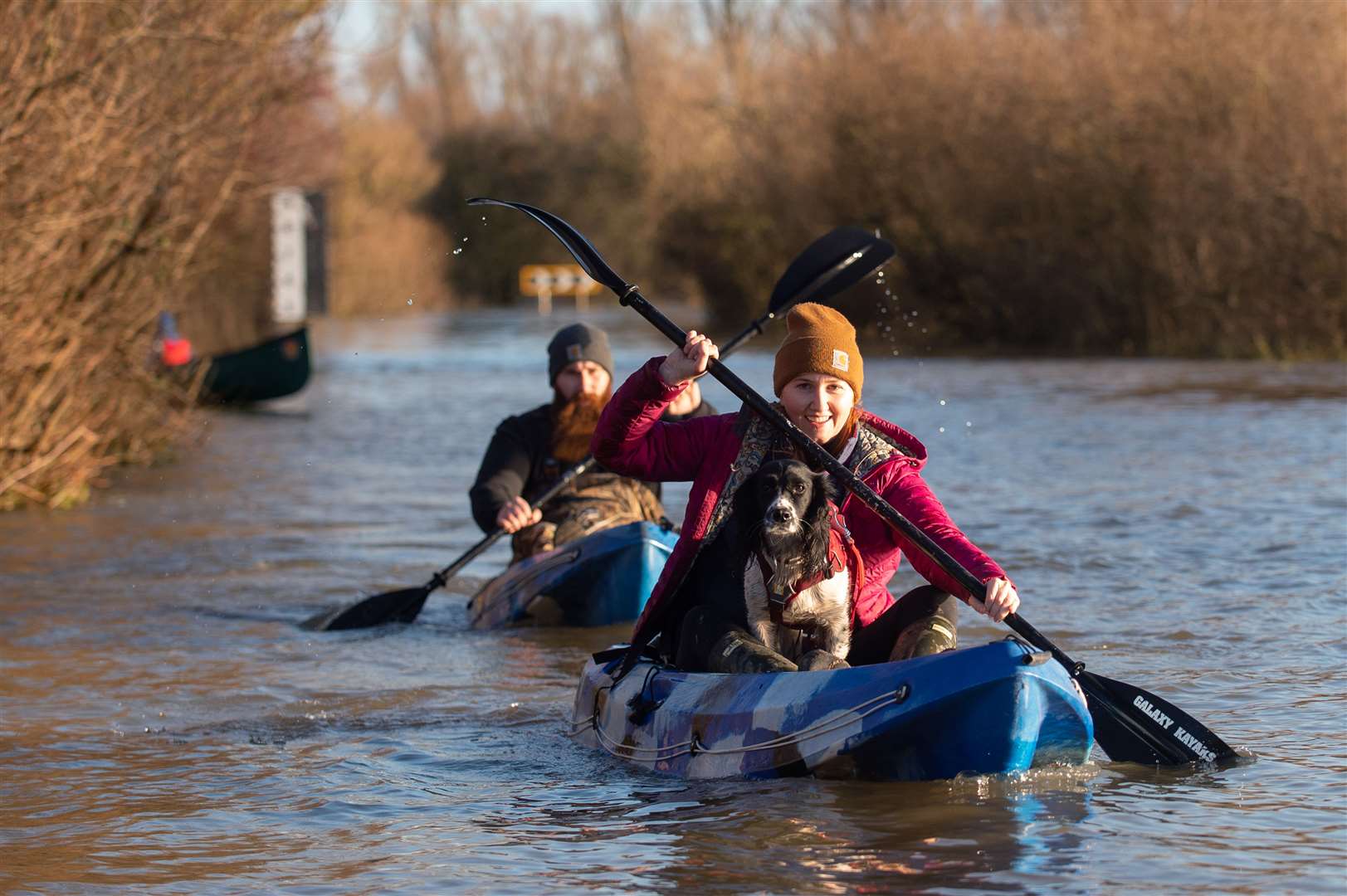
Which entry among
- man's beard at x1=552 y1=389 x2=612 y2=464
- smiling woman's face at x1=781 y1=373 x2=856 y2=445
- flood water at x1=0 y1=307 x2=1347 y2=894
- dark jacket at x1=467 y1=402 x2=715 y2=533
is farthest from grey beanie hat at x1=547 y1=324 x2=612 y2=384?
smiling woman's face at x1=781 y1=373 x2=856 y2=445

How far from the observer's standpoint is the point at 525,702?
276 inches

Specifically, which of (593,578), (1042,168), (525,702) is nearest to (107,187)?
(593,578)

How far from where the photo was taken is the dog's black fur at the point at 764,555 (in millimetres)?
5105

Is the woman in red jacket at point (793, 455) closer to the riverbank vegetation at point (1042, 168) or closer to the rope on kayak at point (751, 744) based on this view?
the rope on kayak at point (751, 744)

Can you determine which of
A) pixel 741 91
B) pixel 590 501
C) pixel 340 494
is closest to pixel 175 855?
pixel 590 501

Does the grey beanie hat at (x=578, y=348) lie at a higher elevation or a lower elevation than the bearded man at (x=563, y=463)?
higher

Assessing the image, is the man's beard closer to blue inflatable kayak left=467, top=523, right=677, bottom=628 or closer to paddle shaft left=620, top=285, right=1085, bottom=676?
blue inflatable kayak left=467, top=523, right=677, bottom=628

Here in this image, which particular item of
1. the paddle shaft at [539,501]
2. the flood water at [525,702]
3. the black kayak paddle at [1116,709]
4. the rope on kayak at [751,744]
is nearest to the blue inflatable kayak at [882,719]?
the rope on kayak at [751,744]

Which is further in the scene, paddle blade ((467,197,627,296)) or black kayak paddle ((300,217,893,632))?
black kayak paddle ((300,217,893,632))

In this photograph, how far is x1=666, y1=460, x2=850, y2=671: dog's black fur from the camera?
5105mm

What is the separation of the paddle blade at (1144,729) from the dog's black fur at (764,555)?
77cm

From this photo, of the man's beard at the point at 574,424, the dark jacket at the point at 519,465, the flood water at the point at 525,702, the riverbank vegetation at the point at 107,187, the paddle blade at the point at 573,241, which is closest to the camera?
the flood water at the point at 525,702

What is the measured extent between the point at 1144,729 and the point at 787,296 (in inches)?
92.5

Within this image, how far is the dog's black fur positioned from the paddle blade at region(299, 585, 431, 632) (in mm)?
3048
